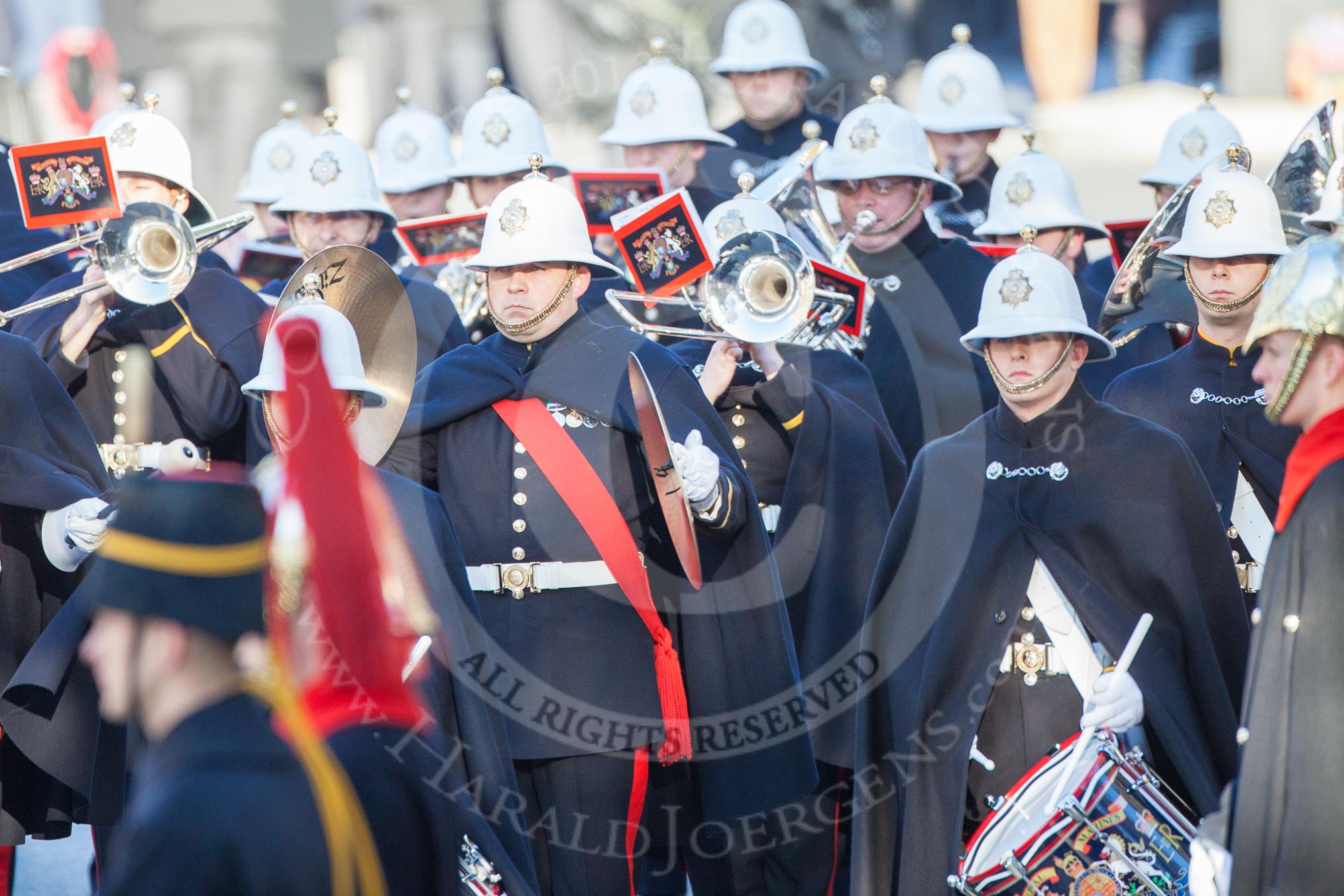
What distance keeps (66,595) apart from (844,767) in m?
2.79

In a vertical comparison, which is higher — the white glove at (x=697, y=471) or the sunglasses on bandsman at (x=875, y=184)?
the sunglasses on bandsman at (x=875, y=184)

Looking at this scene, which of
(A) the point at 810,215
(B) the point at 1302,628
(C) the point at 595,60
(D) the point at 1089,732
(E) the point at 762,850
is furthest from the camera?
(C) the point at 595,60

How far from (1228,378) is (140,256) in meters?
3.94

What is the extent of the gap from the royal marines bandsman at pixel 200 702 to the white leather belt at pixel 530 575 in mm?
2858

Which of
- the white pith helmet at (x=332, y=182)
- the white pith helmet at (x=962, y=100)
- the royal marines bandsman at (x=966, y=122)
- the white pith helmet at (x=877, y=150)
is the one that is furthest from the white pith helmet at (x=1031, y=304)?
the white pith helmet at (x=962, y=100)

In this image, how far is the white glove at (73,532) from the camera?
6.58 meters

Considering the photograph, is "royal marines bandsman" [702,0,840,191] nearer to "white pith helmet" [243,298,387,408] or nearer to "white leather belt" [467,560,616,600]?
"white leather belt" [467,560,616,600]

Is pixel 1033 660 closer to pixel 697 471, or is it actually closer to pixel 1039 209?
pixel 697 471

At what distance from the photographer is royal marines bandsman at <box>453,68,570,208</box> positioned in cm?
955

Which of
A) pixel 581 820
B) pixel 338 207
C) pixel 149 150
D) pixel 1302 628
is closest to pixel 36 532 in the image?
pixel 149 150

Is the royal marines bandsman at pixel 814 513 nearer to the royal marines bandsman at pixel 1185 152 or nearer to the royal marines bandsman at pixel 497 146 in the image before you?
the royal marines bandsman at pixel 497 146

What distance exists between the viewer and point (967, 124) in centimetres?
1028

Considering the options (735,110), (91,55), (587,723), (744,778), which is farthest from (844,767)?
(91,55)

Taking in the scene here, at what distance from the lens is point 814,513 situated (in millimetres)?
7465
